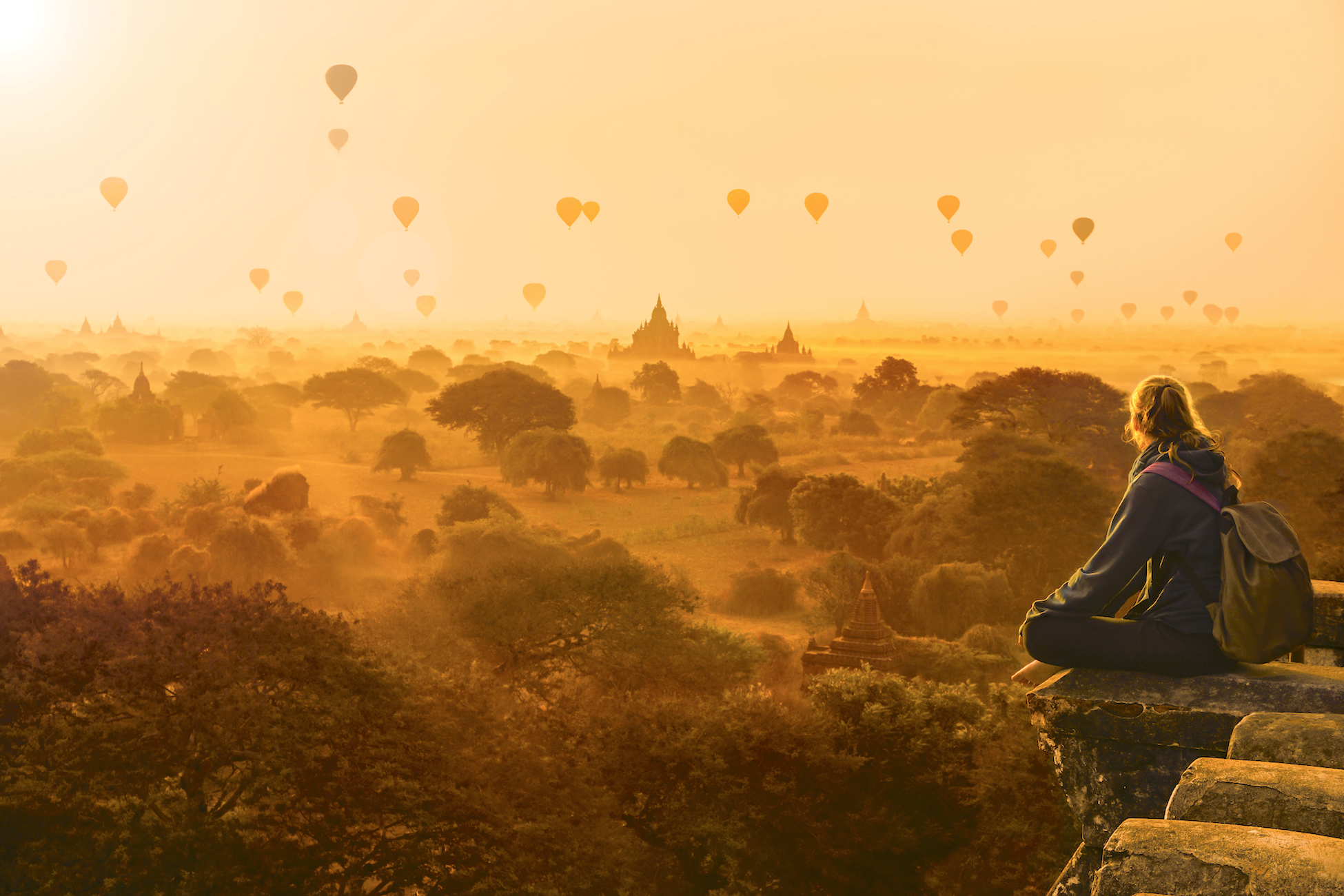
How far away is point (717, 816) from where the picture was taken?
20.9 metres

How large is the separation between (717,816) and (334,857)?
698 centimetres

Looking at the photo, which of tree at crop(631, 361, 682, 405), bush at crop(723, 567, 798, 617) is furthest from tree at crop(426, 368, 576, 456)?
bush at crop(723, 567, 798, 617)

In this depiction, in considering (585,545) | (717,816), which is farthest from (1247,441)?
(717,816)

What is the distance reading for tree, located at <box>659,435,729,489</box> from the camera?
2721 inches

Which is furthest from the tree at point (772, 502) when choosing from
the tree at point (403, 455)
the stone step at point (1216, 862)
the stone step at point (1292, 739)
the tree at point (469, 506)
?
the stone step at point (1216, 862)

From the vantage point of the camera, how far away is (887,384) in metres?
90.8

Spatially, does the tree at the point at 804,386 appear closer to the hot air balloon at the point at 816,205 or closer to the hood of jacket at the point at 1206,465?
the hot air balloon at the point at 816,205

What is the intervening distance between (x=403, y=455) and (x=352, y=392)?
732 inches

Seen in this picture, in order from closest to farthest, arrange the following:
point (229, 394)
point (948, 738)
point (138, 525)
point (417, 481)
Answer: point (948, 738), point (138, 525), point (417, 481), point (229, 394)

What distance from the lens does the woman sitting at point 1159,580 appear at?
14.5ft

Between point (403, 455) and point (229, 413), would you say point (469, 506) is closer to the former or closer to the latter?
point (403, 455)

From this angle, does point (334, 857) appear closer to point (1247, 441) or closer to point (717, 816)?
point (717, 816)

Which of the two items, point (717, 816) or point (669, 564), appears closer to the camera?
point (717, 816)

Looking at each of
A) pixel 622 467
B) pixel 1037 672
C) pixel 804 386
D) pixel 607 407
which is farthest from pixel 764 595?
pixel 804 386
